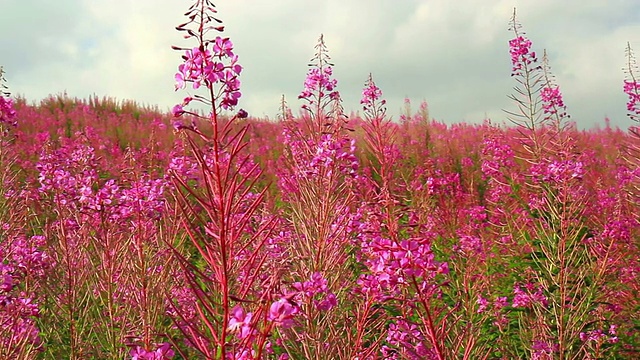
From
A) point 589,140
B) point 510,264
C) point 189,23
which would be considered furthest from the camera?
point 589,140

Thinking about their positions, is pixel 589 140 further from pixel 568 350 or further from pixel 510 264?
pixel 568 350

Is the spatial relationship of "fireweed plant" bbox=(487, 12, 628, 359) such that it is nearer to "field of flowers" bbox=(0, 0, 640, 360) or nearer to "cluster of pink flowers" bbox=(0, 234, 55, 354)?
"field of flowers" bbox=(0, 0, 640, 360)

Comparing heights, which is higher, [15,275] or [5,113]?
[5,113]

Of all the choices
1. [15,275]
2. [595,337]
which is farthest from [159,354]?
[595,337]

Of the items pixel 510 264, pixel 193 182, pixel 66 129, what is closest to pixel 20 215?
pixel 193 182

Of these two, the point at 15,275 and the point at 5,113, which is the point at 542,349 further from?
the point at 5,113

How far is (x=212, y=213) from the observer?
193 centimetres

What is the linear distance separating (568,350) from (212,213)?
3.47m

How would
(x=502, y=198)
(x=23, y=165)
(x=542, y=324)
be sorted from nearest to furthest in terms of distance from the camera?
1. (x=542, y=324)
2. (x=502, y=198)
3. (x=23, y=165)

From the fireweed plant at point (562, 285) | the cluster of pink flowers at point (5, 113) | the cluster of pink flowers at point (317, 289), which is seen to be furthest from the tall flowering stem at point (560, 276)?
the cluster of pink flowers at point (5, 113)

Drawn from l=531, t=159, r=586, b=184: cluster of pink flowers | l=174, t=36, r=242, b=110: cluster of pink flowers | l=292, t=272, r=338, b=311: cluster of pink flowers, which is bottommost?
l=292, t=272, r=338, b=311: cluster of pink flowers

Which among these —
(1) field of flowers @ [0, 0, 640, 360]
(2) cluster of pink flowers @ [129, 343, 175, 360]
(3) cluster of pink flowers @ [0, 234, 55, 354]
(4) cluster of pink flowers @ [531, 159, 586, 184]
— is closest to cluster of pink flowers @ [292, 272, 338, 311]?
(1) field of flowers @ [0, 0, 640, 360]

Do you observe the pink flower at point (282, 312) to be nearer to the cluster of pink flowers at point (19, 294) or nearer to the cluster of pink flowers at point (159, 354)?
the cluster of pink flowers at point (159, 354)

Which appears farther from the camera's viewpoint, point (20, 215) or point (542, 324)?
point (20, 215)
